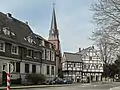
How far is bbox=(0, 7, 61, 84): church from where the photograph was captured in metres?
51.0

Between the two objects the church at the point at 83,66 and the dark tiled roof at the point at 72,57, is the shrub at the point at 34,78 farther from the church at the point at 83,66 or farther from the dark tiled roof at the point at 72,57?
the dark tiled roof at the point at 72,57

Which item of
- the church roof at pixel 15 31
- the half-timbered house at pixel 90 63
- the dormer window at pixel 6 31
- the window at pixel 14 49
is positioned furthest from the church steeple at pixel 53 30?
the dormer window at pixel 6 31

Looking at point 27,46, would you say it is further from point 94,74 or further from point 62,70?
point 94,74

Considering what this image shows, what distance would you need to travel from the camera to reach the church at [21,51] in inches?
2008

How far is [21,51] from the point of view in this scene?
5688 cm

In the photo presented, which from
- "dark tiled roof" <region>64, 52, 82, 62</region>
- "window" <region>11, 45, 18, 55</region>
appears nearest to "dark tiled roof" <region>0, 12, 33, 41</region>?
"window" <region>11, 45, 18, 55</region>

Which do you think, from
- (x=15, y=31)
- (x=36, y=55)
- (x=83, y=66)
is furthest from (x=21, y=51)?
(x=83, y=66)

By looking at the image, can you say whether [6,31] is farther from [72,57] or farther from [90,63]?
[90,63]

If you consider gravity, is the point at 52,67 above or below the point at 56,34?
below

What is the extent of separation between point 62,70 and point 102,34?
75246mm

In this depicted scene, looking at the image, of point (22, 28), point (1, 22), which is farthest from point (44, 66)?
point (1, 22)

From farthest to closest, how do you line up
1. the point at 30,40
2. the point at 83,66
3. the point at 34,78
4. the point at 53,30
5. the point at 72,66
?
the point at 53,30, the point at 83,66, the point at 72,66, the point at 30,40, the point at 34,78

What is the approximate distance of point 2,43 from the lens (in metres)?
49.6

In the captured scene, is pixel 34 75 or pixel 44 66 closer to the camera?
pixel 34 75
